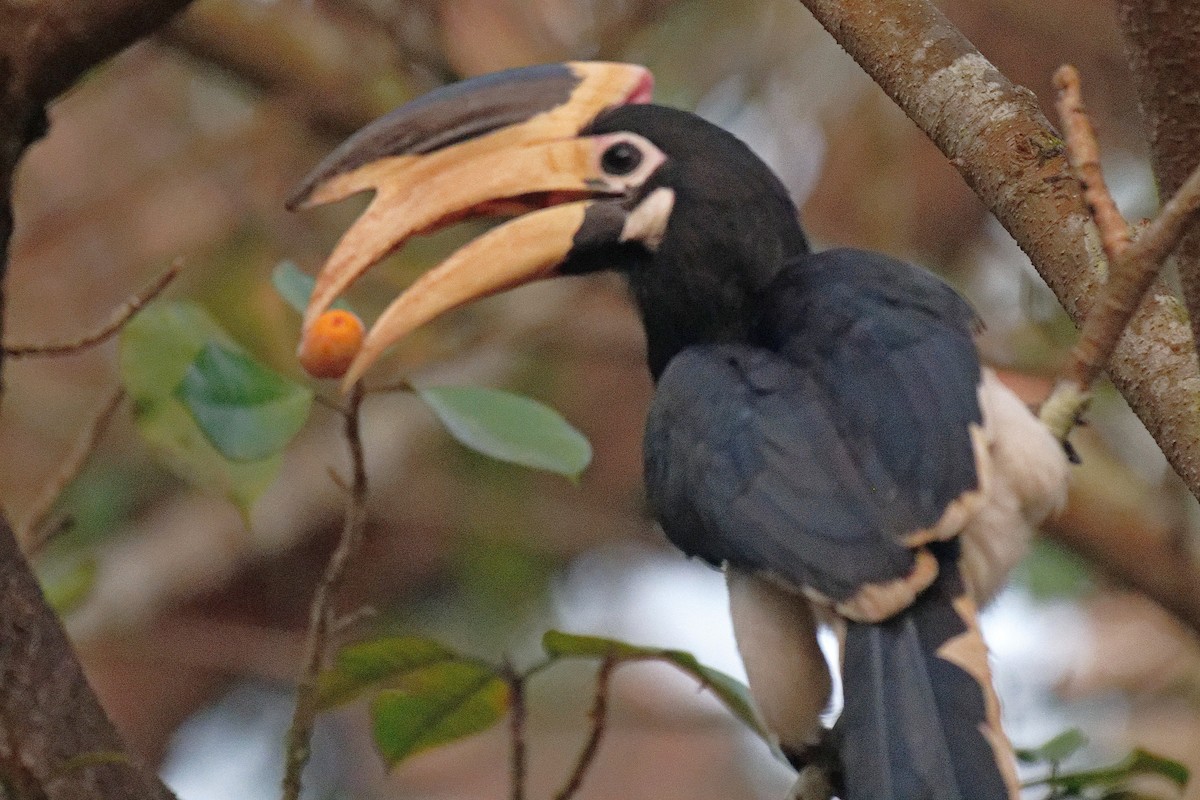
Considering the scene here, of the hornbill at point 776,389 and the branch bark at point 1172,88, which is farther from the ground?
the branch bark at point 1172,88

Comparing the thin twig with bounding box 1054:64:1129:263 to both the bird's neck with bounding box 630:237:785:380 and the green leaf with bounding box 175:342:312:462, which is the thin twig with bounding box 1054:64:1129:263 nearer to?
the bird's neck with bounding box 630:237:785:380

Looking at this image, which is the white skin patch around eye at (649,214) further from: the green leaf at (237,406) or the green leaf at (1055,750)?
the green leaf at (1055,750)

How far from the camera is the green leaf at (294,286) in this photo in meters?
1.53

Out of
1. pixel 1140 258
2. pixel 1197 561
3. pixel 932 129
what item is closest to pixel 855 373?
pixel 932 129

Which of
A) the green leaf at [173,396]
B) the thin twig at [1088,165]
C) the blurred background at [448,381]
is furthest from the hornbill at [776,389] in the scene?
the blurred background at [448,381]

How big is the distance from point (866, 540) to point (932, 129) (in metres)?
0.31

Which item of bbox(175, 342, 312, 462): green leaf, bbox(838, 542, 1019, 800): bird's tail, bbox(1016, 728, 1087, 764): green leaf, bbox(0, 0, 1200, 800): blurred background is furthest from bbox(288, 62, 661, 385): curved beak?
bbox(0, 0, 1200, 800): blurred background

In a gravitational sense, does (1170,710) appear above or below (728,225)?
below

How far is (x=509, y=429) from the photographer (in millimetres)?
1409

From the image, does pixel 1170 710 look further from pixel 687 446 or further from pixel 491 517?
pixel 687 446

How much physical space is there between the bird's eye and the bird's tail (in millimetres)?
556

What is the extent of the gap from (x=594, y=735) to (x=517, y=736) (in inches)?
2.6

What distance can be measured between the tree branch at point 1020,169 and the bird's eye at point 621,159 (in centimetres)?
34

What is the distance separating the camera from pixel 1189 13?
39.0 inches
